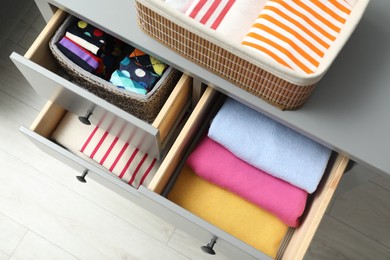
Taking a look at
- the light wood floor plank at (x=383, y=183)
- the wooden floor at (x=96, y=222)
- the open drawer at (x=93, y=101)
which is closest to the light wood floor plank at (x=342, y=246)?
the wooden floor at (x=96, y=222)

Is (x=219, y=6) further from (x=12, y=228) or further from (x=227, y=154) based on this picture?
(x=12, y=228)

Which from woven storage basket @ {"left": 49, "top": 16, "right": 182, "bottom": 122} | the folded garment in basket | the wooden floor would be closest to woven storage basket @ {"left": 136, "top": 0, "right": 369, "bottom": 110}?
woven storage basket @ {"left": 49, "top": 16, "right": 182, "bottom": 122}

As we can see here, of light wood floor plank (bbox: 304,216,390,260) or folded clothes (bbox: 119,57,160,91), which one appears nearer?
folded clothes (bbox: 119,57,160,91)

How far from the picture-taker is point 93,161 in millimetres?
1139

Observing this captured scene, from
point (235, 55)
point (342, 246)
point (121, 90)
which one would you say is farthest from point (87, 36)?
point (342, 246)

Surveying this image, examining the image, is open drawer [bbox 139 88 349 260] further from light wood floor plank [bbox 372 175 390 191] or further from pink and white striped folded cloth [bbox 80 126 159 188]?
light wood floor plank [bbox 372 175 390 191]

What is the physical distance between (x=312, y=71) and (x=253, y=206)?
0.38 meters

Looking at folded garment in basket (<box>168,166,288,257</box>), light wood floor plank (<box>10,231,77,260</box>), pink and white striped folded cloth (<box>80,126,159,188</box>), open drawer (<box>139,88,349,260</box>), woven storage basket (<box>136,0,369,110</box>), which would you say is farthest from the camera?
light wood floor plank (<box>10,231,77,260</box>)

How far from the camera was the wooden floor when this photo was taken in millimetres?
1311

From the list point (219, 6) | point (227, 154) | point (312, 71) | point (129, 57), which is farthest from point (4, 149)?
point (312, 71)

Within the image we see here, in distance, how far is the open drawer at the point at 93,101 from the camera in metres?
0.90

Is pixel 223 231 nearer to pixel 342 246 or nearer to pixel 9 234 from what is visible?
pixel 342 246

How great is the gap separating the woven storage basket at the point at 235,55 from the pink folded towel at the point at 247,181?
213 mm

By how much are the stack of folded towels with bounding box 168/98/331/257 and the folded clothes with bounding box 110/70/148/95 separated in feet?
0.54
